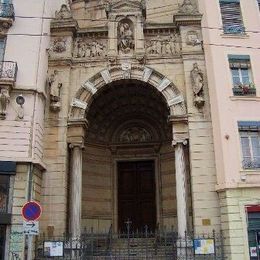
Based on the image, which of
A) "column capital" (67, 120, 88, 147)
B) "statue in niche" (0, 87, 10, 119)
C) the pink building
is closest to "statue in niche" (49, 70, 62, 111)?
"column capital" (67, 120, 88, 147)

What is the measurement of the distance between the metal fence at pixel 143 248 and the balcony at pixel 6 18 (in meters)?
8.18

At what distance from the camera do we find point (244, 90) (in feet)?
50.5

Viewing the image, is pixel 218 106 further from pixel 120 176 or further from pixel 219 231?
pixel 120 176

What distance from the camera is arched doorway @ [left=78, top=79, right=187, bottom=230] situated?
17.6m

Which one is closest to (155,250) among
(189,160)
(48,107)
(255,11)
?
(189,160)

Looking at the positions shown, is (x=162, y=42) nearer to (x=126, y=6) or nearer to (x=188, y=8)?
(x=188, y=8)

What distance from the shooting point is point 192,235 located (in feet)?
47.6

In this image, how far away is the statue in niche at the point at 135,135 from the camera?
19250mm

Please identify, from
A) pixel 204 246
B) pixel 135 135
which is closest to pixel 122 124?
pixel 135 135

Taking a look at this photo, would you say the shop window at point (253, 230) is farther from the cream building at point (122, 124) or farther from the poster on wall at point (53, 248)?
the poster on wall at point (53, 248)

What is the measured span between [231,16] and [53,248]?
1170 centimetres

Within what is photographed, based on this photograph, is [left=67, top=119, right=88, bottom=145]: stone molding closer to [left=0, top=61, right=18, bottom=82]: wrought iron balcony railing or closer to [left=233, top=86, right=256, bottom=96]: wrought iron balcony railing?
[left=0, top=61, right=18, bottom=82]: wrought iron balcony railing

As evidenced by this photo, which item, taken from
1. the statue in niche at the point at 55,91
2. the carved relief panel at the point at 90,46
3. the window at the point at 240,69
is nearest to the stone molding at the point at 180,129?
the window at the point at 240,69

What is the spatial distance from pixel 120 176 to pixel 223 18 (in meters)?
8.46
